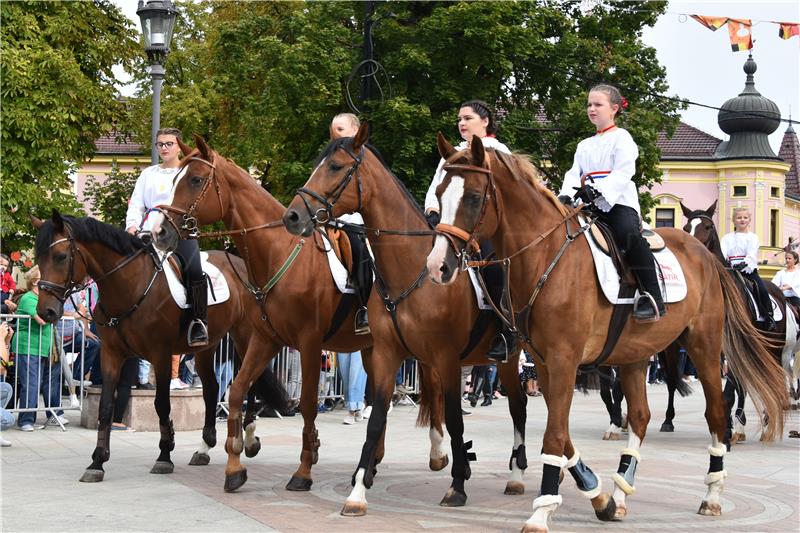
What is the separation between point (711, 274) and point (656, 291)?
1.34m

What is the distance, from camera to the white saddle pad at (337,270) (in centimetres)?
949

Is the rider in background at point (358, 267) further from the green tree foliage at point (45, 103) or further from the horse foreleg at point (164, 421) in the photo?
the green tree foliage at point (45, 103)

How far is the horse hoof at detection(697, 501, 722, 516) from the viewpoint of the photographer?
805cm

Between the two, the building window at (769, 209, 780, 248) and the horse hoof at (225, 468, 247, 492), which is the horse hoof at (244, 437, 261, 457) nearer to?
the horse hoof at (225, 468, 247, 492)

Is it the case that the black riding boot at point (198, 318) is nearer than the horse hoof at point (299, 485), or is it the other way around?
the horse hoof at point (299, 485)

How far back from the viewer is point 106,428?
31.7ft

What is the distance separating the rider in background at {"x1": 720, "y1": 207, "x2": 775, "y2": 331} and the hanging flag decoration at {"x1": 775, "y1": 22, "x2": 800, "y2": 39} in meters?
9.89

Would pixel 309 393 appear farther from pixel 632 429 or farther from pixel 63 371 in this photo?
pixel 63 371

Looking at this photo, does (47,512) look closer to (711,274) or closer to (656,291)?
(656,291)

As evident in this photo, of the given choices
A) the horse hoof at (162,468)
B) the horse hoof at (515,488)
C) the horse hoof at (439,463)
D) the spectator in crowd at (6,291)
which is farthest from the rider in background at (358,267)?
the spectator in crowd at (6,291)

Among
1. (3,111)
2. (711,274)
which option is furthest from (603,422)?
(3,111)

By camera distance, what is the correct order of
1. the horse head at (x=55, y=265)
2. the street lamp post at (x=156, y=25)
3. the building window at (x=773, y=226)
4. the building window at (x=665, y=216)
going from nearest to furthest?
the horse head at (x=55, y=265) → the street lamp post at (x=156, y=25) → the building window at (x=665, y=216) → the building window at (x=773, y=226)

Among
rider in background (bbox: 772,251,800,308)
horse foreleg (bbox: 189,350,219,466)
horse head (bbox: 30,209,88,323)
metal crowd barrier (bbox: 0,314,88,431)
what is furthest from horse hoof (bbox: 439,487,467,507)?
rider in background (bbox: 772,251,800,308)

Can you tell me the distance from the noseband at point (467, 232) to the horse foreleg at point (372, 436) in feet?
5.17
